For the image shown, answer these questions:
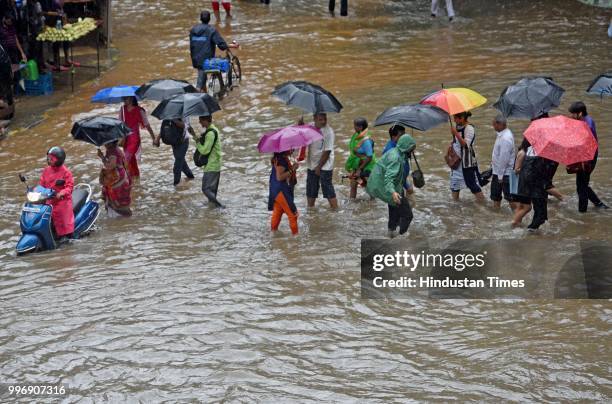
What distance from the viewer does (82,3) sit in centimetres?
2075

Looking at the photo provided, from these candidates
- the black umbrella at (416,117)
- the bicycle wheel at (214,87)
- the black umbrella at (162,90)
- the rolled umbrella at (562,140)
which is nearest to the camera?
the rolled umbrella at (562,140)

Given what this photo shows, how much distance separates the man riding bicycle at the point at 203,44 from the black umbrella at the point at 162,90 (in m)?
3.73

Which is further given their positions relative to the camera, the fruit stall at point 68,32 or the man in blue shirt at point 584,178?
the fruit stall at point 68,32

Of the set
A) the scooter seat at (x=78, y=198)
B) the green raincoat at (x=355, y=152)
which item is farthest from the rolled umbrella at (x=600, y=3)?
the scooter seat at (x=78, y=198)

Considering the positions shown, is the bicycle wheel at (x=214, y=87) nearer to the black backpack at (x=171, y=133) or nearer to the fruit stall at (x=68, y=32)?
the fruit stall at (x=68, y=32)

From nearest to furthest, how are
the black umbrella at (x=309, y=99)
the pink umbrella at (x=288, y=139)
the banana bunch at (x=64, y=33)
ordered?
the pink umbrella at (x=288, y=139), the black umbrella at (x=309, y=99), the banana bunch at (x=64, y=33)

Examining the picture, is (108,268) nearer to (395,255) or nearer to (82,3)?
(395,255)

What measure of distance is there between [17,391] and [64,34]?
11346mm

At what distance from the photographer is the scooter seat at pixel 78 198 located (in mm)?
11484

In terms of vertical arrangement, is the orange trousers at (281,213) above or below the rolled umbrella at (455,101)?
below


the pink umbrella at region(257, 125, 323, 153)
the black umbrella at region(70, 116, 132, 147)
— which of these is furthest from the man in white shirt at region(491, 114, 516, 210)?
the black umbrella at region(70, 116, 132, 147)

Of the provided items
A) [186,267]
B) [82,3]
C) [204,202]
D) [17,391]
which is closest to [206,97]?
[204,202]

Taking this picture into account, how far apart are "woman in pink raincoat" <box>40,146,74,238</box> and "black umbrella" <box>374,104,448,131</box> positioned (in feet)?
12.5

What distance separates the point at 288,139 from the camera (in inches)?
429
